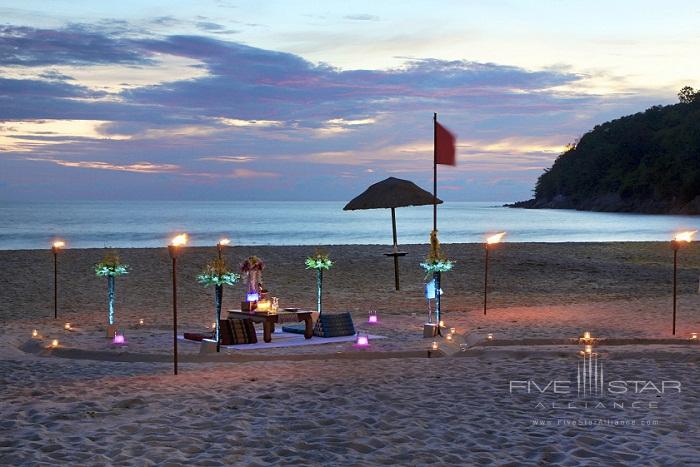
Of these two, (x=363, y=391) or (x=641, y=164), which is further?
(x=641, y=164)

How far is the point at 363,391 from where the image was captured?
8297 mm

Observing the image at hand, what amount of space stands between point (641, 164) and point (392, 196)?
4254 inches

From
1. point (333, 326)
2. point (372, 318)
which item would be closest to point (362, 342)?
point (333, 326)

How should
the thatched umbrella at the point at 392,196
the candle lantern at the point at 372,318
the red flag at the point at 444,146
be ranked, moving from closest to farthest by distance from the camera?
the candle lantern at the point at 372,318 → the red flag at the point at 444,146 → the thatched umbrella at the point at 392,196

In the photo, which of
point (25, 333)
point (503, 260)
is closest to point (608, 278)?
point (503, 260)

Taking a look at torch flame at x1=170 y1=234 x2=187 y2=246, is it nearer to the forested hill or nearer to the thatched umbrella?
the thatched umbrella

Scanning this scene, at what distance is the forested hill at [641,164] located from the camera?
360ft

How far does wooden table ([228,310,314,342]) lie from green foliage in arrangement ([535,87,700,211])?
345ft

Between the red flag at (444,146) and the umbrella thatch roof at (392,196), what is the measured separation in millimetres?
2100

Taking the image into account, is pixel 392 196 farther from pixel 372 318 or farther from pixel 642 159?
pixel 642 159

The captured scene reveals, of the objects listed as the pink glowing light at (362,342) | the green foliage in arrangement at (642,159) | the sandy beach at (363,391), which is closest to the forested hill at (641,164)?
the green foliage in arrangement at (642,159)

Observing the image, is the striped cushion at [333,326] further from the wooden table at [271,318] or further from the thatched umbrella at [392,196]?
the thatched umbrella at [392,196]

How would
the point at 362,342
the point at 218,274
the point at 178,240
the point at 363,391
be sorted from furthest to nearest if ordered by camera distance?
the point at 362,342 → the point at 218,274 → the point at 178,240 → the point at 363,391

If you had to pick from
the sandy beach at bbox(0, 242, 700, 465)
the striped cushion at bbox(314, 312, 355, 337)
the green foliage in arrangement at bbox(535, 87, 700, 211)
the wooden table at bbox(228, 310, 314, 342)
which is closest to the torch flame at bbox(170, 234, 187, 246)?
the sandy beach at bbox(0, 242, 700, 465)
